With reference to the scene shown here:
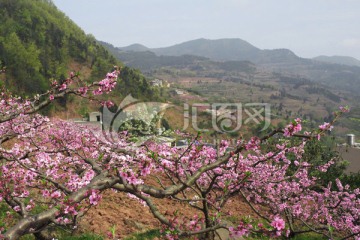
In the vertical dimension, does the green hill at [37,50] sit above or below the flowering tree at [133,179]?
above

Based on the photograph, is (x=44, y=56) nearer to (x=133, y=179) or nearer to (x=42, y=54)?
(x=42, y=54)

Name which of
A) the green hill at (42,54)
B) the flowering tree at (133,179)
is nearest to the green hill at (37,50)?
the green hill at (42,54)

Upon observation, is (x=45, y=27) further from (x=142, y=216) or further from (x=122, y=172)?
(x=122, y=172)

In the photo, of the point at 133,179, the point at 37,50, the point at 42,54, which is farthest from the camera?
the point at 42,54

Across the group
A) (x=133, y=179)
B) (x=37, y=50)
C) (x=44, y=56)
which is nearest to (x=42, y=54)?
(x=44, y=56)

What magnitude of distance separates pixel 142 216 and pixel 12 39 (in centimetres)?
7381

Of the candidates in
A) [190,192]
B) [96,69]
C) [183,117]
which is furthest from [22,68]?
[190,192]

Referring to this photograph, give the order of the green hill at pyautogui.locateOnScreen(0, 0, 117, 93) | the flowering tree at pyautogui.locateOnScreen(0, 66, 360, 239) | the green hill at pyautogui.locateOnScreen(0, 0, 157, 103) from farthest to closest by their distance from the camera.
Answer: the green hill at pyautogui.locateOnScreen(0, 0, 157, 103)
the green hill at pyautogui.locateOnScreen(0, 0, 117, 93)
the flowering tree at pyautogui.locateOnScreen(0, 66, 360, 239)

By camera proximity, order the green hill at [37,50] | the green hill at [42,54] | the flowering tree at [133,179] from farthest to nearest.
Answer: the green hill at [42,54]
the green hill at [37,50]
the flowering tree at [133,179]

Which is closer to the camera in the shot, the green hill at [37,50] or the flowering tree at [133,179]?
the flowering tree at [133,179]

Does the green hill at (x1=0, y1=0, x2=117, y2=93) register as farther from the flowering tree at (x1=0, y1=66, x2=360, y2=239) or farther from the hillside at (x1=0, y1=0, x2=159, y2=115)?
the flowering tree at (x1=0, y1=66, x2=360, y2=239)

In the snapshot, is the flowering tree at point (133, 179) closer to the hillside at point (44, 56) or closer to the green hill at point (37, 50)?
the hillside at point (44, 56)

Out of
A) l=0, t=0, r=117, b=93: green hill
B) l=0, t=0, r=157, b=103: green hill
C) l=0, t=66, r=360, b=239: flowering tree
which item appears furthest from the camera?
l=0, t=0, r=157, b=103: green hill

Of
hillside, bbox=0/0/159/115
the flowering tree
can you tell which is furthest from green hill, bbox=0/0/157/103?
the flowering tree
